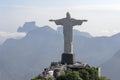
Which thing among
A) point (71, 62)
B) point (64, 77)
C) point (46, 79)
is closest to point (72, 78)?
point (64, 77)

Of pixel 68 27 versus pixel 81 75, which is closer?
pixel 81 75

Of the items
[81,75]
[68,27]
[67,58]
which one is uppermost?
[68,27]

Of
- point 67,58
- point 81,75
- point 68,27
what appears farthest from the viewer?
point 68,27

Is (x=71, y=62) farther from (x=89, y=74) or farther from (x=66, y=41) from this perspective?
(x=89, y=74)

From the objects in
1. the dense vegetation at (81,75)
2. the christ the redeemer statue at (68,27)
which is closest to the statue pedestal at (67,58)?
the christ the redeemer statue at (68,27)

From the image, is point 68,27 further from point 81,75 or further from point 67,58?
point 81,75

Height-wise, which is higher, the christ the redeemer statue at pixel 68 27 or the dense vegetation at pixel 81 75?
the christ the redeemer statue at pixel 68 27

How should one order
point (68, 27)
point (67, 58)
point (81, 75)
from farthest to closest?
point (68, 27) → point (67, 58) → point (81, 75)

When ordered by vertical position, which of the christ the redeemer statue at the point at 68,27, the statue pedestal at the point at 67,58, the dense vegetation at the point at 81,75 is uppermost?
the christ the redeemer statue at the point at 68,27

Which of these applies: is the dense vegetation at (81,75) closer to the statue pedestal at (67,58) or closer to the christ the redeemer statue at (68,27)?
the statue pedestal at (67,58)

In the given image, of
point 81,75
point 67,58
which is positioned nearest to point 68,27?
point 67,58

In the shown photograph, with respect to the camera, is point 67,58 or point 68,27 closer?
point 67,58

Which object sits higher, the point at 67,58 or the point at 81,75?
the point at 67,58
